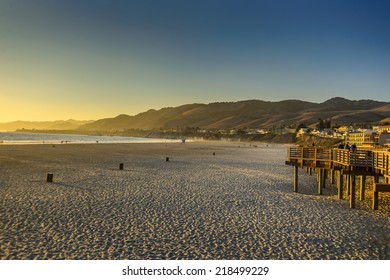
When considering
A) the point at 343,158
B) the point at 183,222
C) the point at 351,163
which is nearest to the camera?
the point at 183,222

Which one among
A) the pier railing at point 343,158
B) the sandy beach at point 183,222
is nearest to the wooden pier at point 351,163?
the pier railing at point 343,158

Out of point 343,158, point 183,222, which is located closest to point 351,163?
point 343,158

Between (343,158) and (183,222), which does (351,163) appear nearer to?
(343,158)

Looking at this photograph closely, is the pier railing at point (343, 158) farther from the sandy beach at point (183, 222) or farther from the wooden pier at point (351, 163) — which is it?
the sandy beach at point (183, 222)

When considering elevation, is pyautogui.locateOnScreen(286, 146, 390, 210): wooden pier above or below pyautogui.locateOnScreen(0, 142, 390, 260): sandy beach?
above

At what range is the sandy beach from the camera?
10.5m

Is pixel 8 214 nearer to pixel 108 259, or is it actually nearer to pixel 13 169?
pixel 108 259

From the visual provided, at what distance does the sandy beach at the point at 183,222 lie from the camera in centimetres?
1049

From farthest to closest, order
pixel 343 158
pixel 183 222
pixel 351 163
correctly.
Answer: pixel 343 158
pixel 351 163
pixel 183 222

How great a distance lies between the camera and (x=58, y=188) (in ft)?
68.0

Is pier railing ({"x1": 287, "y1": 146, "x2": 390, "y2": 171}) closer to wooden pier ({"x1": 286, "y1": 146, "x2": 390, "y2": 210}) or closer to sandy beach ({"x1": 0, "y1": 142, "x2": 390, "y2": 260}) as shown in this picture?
wooden pier ({"x1": 286, "y1": 146, "x2": 390, "y2": 210})

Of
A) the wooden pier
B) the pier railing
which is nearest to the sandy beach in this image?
the wooden pier

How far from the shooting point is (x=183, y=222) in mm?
13781

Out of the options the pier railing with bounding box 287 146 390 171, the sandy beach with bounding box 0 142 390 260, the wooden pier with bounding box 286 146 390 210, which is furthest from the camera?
the pier railing with bounding box 287 146 390 171
